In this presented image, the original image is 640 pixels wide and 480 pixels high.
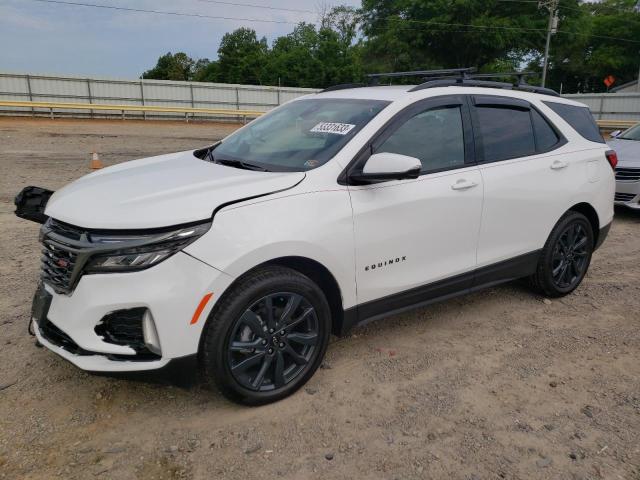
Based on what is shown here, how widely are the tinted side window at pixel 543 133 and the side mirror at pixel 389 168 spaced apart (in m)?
1.81

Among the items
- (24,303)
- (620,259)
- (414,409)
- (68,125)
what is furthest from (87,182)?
(68,125)

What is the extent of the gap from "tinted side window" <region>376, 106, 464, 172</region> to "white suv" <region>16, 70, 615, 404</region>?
0.03 ft

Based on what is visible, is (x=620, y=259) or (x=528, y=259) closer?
(x=528, y=259)

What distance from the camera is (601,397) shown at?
3.22 m

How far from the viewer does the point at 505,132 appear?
412 cm

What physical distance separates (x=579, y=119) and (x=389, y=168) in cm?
268

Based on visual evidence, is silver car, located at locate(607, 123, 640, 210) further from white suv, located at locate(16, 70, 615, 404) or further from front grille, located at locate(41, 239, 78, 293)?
front grille, located at locate(41, 239, 78, 293)

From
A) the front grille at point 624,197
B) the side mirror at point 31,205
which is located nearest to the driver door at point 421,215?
the side mirror at point 31,205

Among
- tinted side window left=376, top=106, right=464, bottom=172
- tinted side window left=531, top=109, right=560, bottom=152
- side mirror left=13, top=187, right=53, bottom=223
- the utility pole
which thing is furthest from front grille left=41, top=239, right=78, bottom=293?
the utility pole

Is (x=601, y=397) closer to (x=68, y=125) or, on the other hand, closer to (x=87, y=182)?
(x=87, y=182)

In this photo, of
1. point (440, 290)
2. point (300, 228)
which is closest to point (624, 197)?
point (440, 290)

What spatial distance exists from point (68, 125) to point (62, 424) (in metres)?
22.8

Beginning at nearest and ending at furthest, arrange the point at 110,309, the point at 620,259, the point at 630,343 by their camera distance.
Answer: the point at 110,309 → the point at 630,343 → the point at 620,259

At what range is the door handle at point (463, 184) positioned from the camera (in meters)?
3.64
